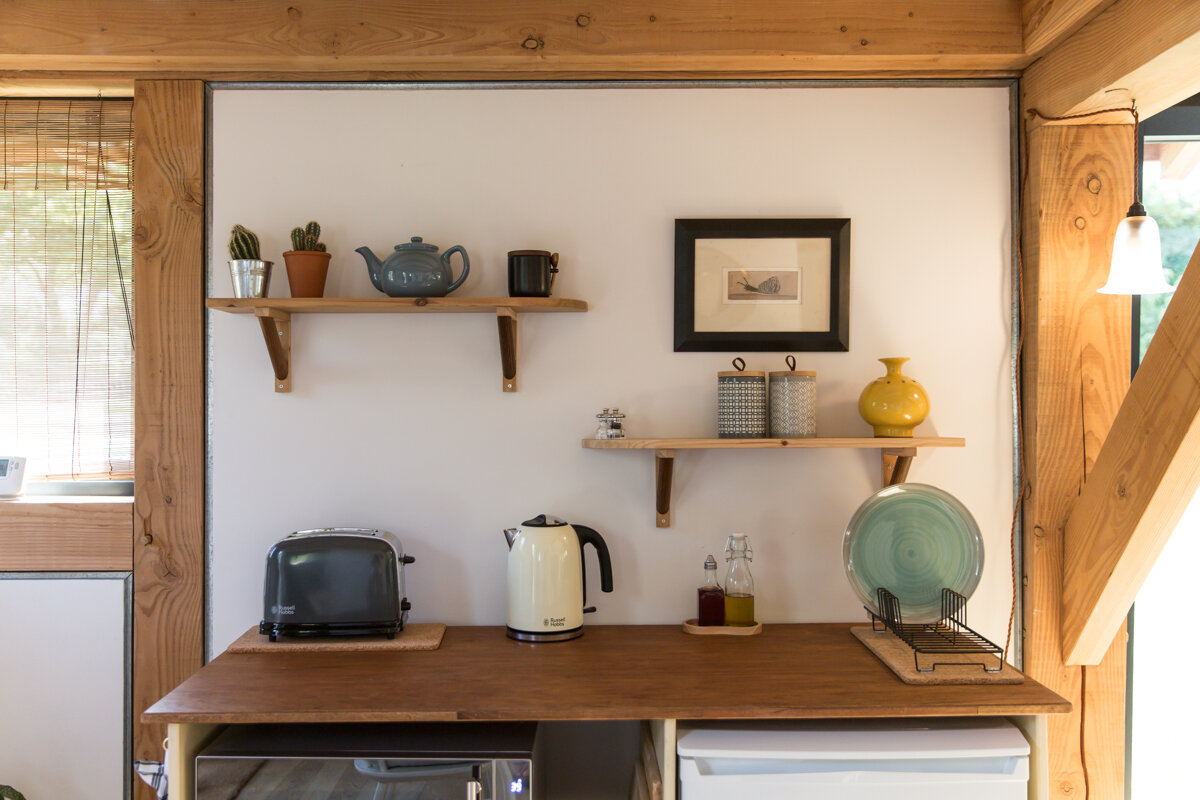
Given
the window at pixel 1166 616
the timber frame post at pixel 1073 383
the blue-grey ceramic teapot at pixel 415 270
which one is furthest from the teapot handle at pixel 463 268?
the window at pixel 1166 616

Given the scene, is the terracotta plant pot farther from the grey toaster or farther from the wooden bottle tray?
the wooden bottle tray

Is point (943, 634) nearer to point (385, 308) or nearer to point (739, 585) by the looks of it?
point (739, 585)

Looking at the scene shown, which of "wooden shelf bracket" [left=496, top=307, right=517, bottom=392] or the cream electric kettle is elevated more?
"wooden shelf bracket" [left=496, top=307, right=517, bottom=392]

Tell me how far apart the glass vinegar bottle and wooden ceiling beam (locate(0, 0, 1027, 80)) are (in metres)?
1.20

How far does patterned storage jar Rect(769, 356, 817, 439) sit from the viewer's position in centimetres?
203

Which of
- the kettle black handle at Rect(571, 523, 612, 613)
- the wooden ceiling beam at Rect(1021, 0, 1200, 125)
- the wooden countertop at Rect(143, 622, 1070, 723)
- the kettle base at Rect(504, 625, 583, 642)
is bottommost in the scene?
the wooden countertop at Rect(143, 622, 1070, 723)

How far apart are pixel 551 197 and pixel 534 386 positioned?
49cm

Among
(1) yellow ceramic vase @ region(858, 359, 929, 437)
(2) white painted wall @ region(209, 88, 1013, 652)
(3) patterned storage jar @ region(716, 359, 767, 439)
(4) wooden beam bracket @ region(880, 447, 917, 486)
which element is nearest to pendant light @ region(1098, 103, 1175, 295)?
(2) white painted wall @ region(209, 88, 1013, 652)

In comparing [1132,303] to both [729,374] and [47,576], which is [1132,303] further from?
[47,576]

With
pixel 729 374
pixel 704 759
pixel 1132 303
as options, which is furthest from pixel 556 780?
pixel 1132 303

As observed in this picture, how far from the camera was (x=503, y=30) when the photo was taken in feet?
6.57

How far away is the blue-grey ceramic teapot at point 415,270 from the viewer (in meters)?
1.96

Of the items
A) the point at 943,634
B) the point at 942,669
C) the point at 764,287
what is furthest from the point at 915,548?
the point at 764,287

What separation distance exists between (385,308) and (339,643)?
2.62 ft
